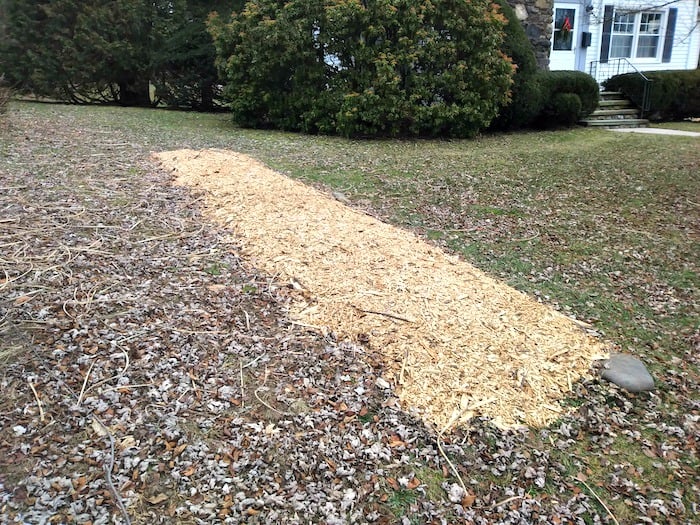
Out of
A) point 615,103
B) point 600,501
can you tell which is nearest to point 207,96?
point 615,103

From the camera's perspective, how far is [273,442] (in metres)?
2.53

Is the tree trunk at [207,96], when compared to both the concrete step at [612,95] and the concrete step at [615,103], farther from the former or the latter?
the concrete step at [612,95]

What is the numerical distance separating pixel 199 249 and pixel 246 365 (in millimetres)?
1642

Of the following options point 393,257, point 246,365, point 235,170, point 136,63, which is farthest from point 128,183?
point 136,63

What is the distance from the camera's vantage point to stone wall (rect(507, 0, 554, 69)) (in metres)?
12.3

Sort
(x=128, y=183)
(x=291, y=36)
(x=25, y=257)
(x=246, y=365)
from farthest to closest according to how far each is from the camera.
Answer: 1. (x=291, y=36)
2. (x=128, y=183)
3. (x=25, y=257)
4. (x=246, y=365)

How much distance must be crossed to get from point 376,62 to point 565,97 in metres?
4.24

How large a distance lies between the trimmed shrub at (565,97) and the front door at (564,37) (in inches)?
110

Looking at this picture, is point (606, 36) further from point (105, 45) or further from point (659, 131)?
point (105, 45)

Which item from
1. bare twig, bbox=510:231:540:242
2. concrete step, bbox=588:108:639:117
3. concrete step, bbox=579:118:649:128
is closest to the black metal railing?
concrete step, bbox=588:108:639:117

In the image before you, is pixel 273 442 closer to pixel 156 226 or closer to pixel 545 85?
pixel 156 226

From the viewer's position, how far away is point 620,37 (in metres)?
15.3

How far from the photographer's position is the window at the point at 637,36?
1527cm

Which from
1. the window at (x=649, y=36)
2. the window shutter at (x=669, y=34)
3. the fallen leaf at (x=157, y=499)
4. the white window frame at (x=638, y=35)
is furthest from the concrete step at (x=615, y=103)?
the fallen leaf at (x=157, y=499)
